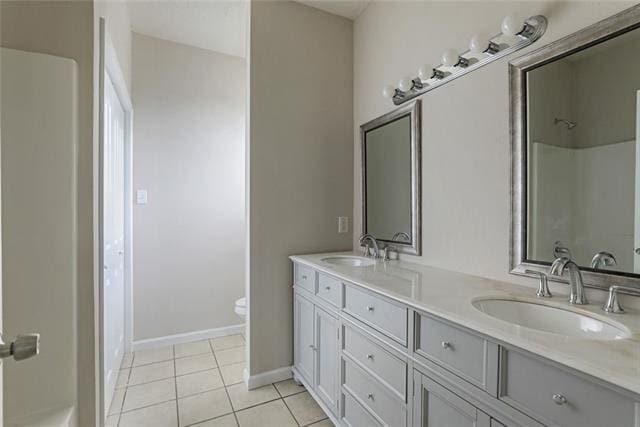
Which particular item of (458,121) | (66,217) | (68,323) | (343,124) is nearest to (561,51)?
(458,121)

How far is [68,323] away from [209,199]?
169 cm

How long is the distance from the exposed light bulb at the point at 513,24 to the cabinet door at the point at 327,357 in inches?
60.2

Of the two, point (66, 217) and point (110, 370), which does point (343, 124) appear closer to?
point (66, 217)

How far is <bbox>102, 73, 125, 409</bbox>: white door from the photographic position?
1.87 m

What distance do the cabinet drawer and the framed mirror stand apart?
0.82 meters

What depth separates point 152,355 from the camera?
258 centimetres

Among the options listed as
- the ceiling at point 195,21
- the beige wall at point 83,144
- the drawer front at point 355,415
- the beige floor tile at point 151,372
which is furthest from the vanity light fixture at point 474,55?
the beige floor tile at point 151,372

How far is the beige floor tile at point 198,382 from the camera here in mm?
2076

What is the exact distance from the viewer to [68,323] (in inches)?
53.3

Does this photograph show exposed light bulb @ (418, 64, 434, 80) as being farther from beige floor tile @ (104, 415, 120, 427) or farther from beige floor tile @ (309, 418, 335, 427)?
beige floor tile @ (104, 415, 120, 427)

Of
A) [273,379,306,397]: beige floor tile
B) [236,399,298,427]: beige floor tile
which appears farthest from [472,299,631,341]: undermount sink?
[273,379,306,397]: beige floor tile

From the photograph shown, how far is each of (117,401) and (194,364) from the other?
1.81 ft

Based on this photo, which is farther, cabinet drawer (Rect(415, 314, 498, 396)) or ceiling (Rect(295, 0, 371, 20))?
ceiling (Rect(295, 0, 371, 20))

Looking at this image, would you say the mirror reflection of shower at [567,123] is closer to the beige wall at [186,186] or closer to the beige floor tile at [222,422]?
the beige floor tile at [222,422]
